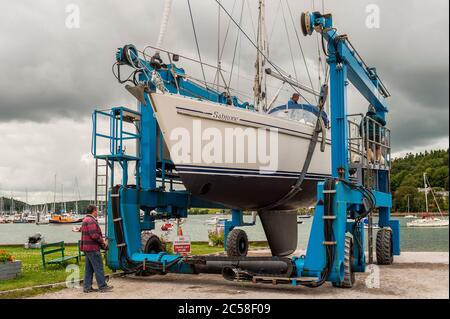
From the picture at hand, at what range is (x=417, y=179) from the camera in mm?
21734

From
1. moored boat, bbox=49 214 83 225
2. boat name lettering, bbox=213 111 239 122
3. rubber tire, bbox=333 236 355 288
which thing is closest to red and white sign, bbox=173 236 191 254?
boat name lettering, bbox=213 111 239 122

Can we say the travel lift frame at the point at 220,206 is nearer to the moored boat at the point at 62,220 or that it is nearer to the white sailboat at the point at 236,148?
the white sailboat at the point at 236,148

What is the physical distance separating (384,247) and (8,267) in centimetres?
798

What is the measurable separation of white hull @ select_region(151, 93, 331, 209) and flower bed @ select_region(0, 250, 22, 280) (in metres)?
3.60

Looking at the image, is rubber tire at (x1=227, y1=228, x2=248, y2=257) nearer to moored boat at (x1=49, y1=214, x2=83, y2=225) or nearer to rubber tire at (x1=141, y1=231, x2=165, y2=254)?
rubber tire at (x1=141, y1=231, x2=165, y2=254)

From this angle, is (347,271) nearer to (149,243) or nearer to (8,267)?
(149,243)

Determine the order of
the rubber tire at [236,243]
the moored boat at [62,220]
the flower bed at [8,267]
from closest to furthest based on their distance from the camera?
the flower bed at [8,267] < the rubber tire at [236,243] < the moored boat at [62,220]

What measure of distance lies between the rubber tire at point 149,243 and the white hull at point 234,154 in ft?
4.77

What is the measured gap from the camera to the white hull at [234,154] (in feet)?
27.3

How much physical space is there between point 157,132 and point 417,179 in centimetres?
1553

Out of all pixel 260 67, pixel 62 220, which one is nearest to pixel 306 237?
pixel 260 67

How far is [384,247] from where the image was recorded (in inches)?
437

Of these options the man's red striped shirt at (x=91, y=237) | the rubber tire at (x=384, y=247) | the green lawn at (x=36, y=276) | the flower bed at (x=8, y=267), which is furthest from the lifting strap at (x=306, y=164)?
the flower bed at (x=8, y=267)
